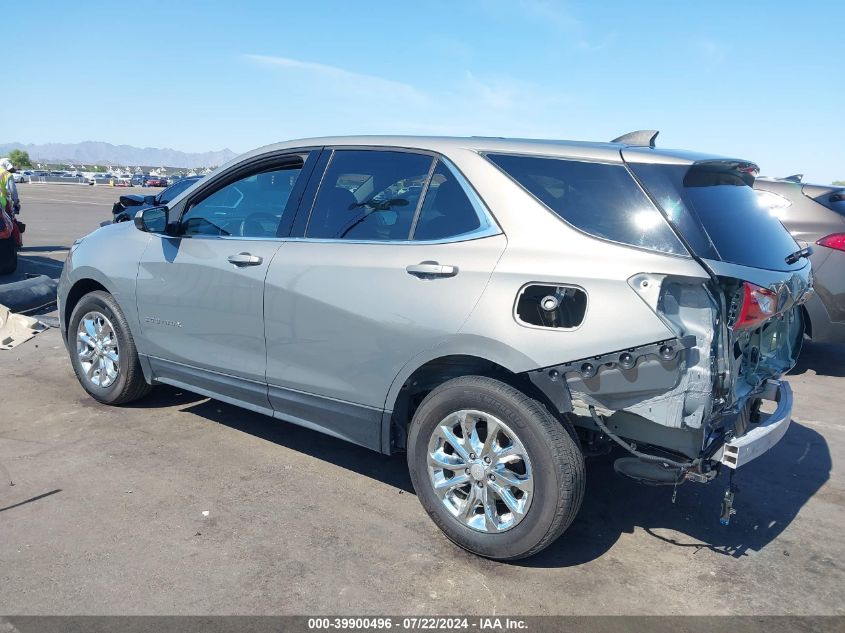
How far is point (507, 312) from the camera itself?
10.5 feet

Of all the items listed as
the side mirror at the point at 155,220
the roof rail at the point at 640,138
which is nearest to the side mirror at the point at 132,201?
the side mirror at the point at 155,220

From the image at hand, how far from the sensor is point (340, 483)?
418 centimetres

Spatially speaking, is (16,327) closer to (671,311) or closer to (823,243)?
(671,311)

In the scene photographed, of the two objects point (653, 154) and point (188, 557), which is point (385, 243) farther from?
point (188, 557)

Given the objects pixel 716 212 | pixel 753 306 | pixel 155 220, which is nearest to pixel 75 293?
pixel 155 220

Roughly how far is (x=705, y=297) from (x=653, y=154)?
0.77 m

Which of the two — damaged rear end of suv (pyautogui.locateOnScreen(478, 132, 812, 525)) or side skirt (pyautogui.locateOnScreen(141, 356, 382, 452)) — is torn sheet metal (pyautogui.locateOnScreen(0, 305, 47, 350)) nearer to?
side skirt (pyautogui.locateOnScreen(141, 356, 382, 452))

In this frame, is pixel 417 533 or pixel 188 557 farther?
pixel 417 533

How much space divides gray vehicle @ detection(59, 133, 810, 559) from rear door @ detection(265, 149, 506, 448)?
1 centimetres

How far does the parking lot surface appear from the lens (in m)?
3.06

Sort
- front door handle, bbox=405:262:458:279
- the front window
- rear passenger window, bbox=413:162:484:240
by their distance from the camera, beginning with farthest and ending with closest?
the front window → rear passenger window, bbox=413:162:484:240 → front door handle, bbox=405:262:458:279

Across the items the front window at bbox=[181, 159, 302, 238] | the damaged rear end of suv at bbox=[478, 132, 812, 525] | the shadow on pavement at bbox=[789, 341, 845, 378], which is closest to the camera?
the damaged rear end of suv at bbox=[478, 132, 812, 525]

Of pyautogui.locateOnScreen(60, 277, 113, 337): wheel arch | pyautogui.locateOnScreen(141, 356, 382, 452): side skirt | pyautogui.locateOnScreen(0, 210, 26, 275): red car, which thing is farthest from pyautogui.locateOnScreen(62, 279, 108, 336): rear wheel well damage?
pyautogui.locateOnScreen(0, 210, 26, 275): red car

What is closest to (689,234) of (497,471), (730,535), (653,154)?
(653,154)
